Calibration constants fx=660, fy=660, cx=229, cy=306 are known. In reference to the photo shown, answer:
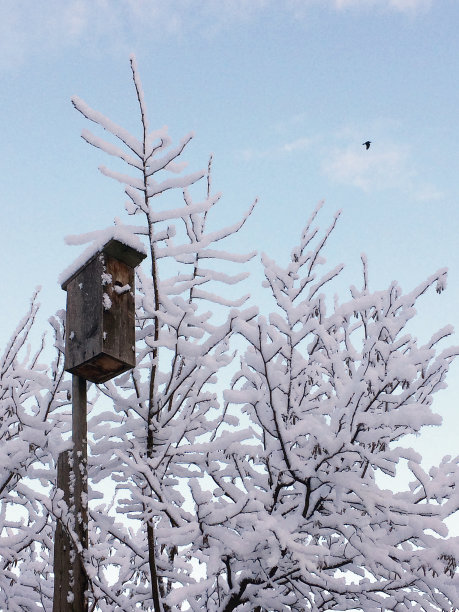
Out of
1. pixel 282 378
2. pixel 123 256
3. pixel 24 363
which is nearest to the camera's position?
pixel 282 378

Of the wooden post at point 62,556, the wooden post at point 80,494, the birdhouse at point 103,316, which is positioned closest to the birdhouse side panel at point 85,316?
the birdhouse at point 103,316

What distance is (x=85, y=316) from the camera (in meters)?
3.12

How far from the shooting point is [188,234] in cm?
365

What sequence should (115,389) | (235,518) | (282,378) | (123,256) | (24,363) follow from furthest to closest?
(24,363) < (115,389) < (123,256) < (282,378) < (235,518)

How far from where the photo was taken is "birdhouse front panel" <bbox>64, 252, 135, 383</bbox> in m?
3.02

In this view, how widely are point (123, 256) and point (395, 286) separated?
1.30 metres

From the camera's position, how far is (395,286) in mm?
3094

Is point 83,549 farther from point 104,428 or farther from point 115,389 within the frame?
point 115,389

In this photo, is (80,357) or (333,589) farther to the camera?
(80,357)

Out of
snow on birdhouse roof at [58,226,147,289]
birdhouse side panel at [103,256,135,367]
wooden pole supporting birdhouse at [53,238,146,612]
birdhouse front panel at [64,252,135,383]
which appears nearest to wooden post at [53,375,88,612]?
wooden pole supporting birdhouse at [53,238,146,612]

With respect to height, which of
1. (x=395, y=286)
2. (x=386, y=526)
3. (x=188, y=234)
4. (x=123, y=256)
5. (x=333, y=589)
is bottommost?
(x=333, y=589)

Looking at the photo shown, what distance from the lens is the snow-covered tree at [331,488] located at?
2.64 m

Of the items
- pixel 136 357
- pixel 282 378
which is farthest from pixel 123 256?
pixel 282 378

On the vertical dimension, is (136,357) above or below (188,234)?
below
